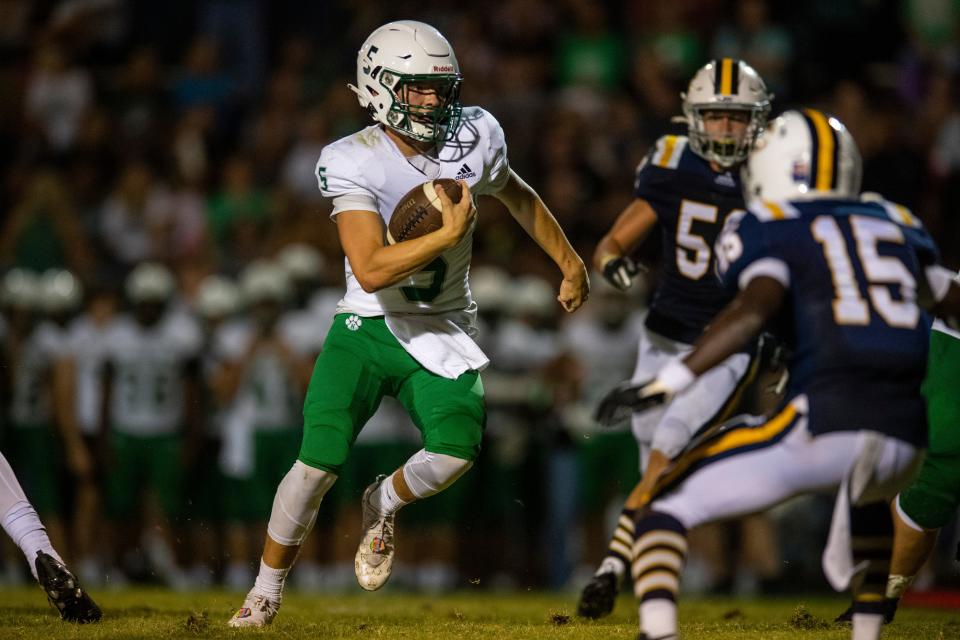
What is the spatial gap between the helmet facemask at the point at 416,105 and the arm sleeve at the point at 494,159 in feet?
0.81

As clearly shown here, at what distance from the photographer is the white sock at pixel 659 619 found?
3.82 meters

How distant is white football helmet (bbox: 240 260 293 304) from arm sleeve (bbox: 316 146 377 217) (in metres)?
3.86

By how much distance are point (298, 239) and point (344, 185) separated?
471 cm

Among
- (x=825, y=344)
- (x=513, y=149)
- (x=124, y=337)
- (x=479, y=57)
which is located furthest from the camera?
(x=479, y=57)

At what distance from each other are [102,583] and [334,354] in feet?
13.8

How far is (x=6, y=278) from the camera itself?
9633mm

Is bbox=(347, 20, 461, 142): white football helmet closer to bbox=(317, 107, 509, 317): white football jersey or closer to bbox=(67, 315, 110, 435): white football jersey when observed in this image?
bbox=(317, 107, 509, 317): white football jersey

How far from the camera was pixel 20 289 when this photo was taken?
9.45 m

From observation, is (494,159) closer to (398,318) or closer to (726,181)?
(398,318)

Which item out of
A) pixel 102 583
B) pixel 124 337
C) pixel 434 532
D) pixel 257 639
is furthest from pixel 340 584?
pixel 257 639

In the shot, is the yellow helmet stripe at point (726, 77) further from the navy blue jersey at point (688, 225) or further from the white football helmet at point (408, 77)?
the white football helmet at point (408, 77)

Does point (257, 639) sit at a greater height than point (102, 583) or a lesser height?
greater

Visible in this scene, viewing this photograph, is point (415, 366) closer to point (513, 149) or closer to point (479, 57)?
point (513, 149)

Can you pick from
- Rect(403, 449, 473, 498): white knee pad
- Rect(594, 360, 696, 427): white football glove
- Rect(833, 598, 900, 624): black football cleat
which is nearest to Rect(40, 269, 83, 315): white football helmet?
Rect(403, 449, 473, 498): white knee pad
